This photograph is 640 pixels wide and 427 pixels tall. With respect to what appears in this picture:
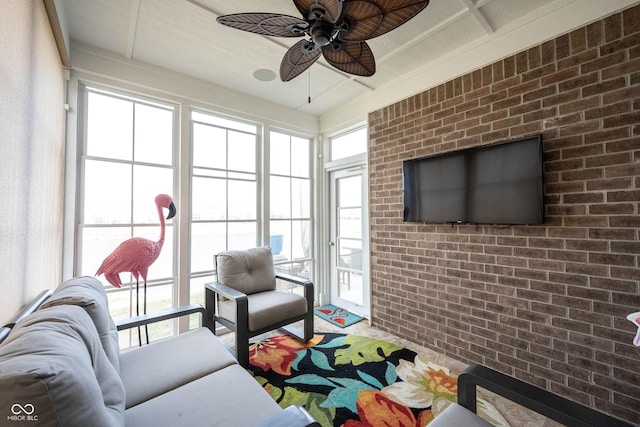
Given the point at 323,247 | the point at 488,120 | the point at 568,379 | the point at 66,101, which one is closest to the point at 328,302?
the point at 323,247

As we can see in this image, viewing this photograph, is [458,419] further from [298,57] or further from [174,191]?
[174,191]

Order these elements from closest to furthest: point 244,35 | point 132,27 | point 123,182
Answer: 1. point 132,27
2. point 244,35
3. point 123,182

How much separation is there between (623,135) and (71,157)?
13.2 ft

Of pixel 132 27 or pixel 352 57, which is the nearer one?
pixel 352 57

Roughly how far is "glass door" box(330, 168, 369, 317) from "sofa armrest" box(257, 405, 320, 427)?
2.43m

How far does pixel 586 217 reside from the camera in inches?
67.9

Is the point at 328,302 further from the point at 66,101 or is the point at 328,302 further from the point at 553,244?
the point at 66,101

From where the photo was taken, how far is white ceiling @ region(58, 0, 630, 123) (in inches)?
73.3

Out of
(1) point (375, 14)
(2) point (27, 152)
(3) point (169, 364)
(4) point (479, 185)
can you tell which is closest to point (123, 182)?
(2) point (27, 152)

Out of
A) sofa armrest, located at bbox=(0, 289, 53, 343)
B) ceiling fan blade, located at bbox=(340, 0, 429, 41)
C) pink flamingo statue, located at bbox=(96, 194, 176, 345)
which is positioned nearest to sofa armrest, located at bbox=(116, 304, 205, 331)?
sofa armrest, located at bbox=(0, 289, 53, 343)

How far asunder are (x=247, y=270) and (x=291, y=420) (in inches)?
78.4

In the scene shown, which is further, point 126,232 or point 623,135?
point 126,232

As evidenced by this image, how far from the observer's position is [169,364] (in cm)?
143

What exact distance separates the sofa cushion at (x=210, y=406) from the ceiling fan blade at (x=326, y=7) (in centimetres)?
179
